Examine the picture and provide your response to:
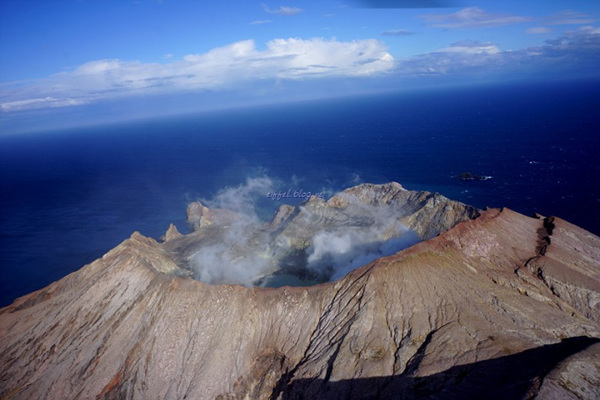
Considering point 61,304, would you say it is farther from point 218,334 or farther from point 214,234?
point 214,234

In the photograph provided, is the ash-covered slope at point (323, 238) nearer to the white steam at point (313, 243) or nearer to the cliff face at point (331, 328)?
the white steam at point (313, 243)

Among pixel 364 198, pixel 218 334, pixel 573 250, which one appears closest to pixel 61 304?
pixel 218 334

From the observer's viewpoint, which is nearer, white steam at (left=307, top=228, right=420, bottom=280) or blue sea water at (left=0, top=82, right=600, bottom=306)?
white steam at (left=307, top=228, right=420, bottom=280)

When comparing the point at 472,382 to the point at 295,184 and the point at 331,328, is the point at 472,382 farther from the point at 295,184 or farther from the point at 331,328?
the point at 295,184

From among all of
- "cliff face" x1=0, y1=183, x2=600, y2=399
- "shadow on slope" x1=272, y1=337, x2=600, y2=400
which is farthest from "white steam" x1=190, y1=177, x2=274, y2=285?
"shadow on slope" x1=272, y1=337, x2=600, y2=400

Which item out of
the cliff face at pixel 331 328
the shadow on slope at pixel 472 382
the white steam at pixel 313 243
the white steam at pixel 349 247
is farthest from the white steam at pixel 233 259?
the shadow on slope at pixel 472 382

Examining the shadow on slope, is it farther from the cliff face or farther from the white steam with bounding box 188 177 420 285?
the white steam with bounding box 188 177 420 285

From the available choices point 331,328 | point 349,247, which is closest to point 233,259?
point 349,247
